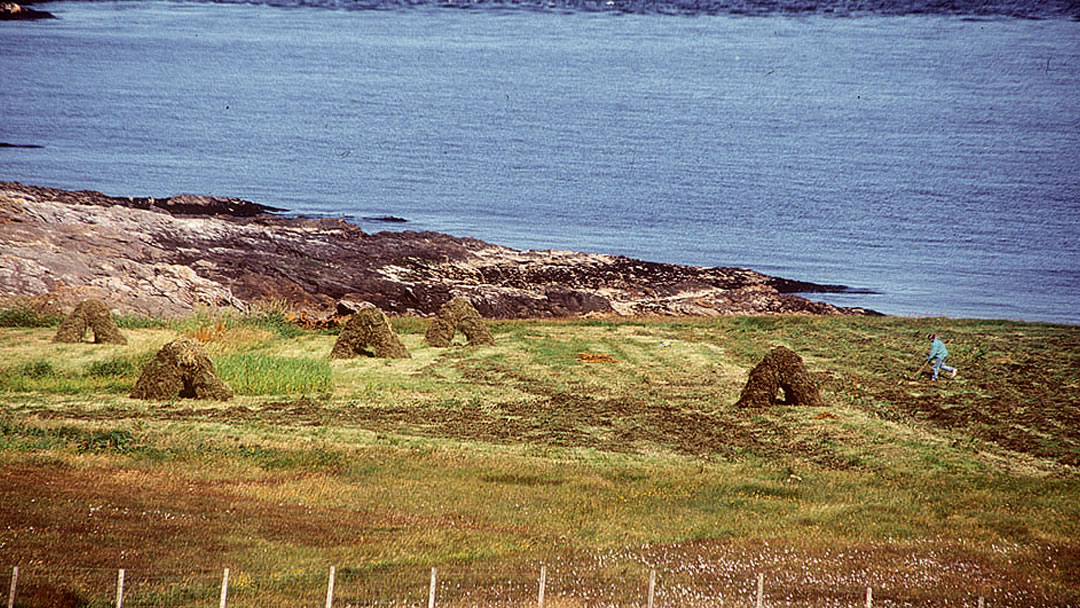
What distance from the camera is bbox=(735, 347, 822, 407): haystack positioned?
35.5 metres

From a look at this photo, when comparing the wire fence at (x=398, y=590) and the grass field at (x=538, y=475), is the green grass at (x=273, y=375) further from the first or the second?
the wire fence at (x=398, y=590)

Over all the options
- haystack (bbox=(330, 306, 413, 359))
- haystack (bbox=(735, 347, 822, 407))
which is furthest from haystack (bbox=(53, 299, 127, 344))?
haystack (bbox=(735, 347, 822, 407))

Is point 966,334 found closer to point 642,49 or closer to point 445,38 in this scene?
point 642,49

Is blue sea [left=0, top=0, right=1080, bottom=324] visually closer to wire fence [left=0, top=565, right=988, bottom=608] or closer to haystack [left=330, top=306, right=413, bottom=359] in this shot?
haystack [left=330, top=306, right=413, bottom=359]

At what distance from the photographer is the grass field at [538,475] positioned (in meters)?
17.0

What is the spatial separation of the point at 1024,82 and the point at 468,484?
71.2 m

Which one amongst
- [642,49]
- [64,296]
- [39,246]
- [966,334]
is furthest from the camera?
[642,49]

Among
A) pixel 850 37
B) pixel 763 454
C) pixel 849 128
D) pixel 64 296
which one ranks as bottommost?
pixel 64 296

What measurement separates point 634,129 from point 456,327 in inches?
2076

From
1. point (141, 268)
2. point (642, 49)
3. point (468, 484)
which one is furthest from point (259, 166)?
point (468, 484)

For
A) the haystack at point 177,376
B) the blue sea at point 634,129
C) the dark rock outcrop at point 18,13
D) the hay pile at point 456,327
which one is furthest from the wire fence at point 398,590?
the dark rock outcrop at point 18,13

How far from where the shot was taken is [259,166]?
274 feet

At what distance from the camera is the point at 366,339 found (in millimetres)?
43344

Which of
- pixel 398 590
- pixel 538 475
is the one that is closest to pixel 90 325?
pixel 538 475
